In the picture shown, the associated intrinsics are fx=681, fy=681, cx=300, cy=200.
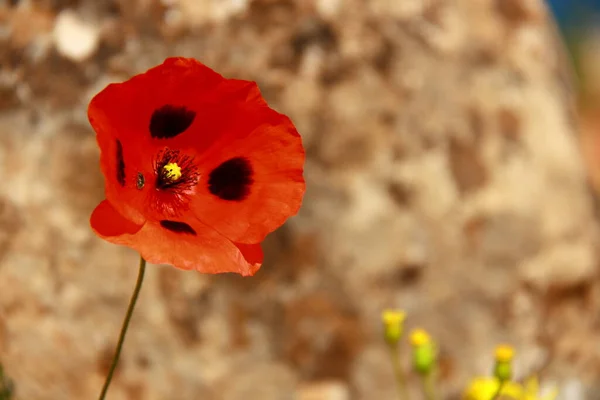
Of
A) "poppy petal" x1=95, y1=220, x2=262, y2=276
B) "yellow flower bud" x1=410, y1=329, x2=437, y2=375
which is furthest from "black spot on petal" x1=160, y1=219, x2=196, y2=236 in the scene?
"yellow flower bud" x1=410, y1=329, x2=437, y2=375

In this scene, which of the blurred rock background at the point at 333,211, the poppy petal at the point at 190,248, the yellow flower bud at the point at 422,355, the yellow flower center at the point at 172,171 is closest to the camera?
the poppy petal at the point at 190,248

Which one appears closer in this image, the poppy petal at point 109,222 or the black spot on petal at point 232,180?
the poppy petal at point 109,222

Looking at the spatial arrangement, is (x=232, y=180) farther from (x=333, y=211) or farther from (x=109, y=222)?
(x=333, y=211)

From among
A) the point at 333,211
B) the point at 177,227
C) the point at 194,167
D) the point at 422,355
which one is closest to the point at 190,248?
the point at 177,227

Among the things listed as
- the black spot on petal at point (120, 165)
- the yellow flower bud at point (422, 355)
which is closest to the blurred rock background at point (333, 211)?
the yellow flower bud at point (422, 355)

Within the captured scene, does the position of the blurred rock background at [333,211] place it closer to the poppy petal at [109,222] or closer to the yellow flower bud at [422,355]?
the yellow flower bud at [422,355]

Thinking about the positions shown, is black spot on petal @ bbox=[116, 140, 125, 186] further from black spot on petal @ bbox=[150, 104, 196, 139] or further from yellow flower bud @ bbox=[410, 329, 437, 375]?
yellow flower bud @ bbox=[410, 329, 437, 375]
